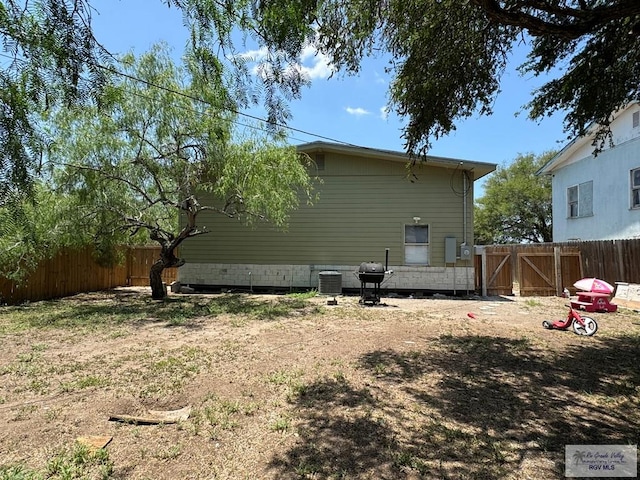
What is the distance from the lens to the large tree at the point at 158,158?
9109 millimetres

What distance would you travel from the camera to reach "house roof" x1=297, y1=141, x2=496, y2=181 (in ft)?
37.8

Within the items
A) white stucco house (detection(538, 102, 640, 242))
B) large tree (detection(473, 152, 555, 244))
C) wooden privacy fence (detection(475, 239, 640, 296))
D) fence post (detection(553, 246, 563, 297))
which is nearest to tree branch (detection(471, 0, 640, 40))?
white stucco house (detection(538, 102, 640, 242))

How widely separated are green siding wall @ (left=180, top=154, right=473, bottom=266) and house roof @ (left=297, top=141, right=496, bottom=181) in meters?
0.34

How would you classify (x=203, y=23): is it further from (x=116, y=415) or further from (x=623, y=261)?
(x=623, y=261)

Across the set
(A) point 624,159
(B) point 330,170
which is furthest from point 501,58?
(A) point 624,159

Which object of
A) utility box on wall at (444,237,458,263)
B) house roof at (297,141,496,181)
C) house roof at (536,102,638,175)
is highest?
house roof at (536,102,638,175)

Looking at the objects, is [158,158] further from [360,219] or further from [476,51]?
[476,51]

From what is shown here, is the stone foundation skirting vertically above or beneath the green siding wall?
beneath

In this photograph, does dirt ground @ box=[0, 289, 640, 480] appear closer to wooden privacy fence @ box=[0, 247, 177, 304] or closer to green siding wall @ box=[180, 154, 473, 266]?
wooden privacy fence @ box=[0, 247, 177, 304]

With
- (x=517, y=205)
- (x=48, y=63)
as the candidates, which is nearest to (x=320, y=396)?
(x=48, y=63)

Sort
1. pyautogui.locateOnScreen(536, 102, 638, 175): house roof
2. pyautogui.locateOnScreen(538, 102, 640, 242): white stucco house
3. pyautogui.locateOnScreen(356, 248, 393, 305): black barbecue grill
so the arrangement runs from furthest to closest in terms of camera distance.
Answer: pyautogui.locateOnScreen(536, 102, 638, 175): house roof
pyautogui.locateOnScreen(538, 102, 640, 242): white stucco house
pyautogui.locateOnScreen(356, 248, 393, 305): black barbecue grill

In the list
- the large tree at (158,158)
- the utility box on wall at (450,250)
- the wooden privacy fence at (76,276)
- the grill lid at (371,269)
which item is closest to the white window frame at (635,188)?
the utility box on wall at (450,250)

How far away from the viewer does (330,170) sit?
12.7 m

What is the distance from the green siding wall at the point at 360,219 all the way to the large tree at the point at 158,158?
239 cm
